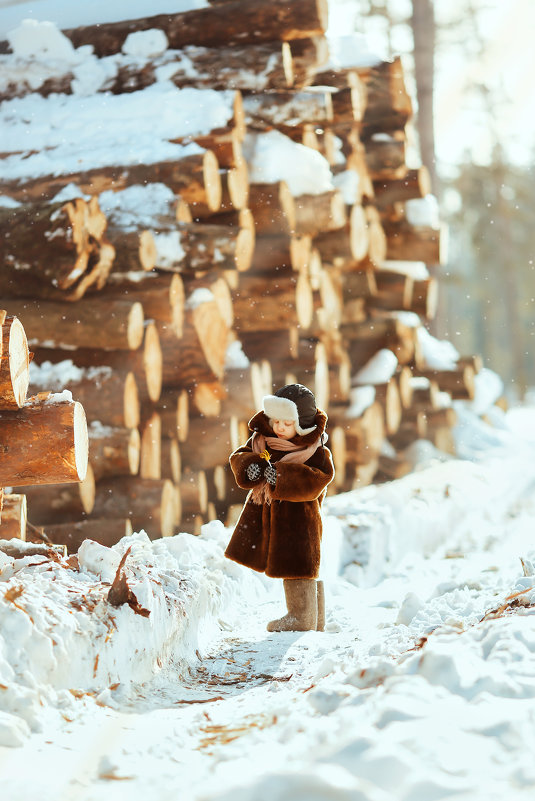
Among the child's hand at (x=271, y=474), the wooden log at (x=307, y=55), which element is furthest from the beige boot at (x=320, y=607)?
the wooden log at (x=307, y=55)

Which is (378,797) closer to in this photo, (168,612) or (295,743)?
(295,743)

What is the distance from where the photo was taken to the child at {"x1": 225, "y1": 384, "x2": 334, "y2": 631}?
3371 mm

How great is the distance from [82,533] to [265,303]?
7.67 ft

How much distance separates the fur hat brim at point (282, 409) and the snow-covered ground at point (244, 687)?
30.5 inches

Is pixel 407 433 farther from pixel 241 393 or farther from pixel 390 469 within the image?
pixel 241 393

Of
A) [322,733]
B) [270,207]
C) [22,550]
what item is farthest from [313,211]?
[322,733]

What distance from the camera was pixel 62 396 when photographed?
3068 millimetres

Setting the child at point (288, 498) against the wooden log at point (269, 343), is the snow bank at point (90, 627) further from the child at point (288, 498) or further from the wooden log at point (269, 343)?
the wooden log at point (269, 343)

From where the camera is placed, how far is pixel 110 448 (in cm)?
453

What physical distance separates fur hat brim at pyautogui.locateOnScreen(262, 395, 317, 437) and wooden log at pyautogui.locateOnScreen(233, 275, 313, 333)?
2575mm

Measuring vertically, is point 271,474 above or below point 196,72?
below

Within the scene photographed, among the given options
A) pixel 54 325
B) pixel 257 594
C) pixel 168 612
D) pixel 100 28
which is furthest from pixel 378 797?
pixel 100 28

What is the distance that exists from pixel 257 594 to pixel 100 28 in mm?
4277

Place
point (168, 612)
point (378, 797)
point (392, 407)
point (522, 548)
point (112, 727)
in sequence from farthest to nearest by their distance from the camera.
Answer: point (392, 407), point (522, 548), point (168, 612), point (112, 727), point (378, 797)
